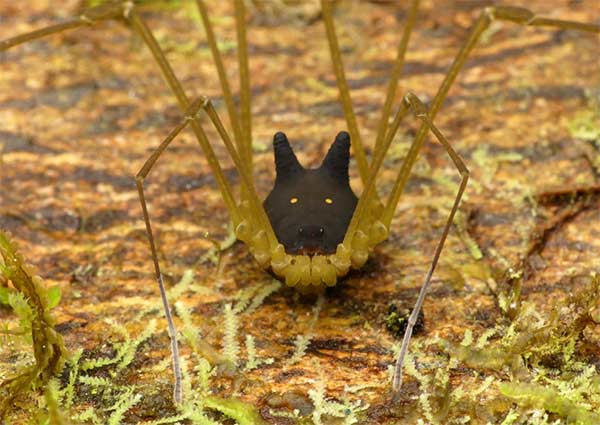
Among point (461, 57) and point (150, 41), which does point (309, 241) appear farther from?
point (150, 41)

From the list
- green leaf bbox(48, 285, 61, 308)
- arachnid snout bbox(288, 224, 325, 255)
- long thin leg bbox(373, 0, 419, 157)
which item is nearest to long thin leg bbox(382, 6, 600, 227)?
long thin leg bbox(373, 0, 419, 157)

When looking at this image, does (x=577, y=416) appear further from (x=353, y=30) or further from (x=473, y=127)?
(x=353, y=30)

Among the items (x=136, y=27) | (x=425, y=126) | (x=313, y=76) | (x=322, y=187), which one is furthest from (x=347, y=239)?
(x=313, y=76)

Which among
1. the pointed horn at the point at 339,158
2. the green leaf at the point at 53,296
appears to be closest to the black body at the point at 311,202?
the pointed horn at the point at 339,158

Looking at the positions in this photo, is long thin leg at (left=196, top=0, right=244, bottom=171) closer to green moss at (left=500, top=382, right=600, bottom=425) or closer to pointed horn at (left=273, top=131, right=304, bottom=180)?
pointed horn at (left=273, top=131, right=304, bottom=180)

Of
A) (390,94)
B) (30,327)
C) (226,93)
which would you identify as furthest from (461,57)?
(30,327)

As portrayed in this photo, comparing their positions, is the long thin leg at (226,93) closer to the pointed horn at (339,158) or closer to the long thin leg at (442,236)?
the pointed horn at (339,158)

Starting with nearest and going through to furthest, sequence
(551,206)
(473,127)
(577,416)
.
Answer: (577,416), (551,206), (473,127)
